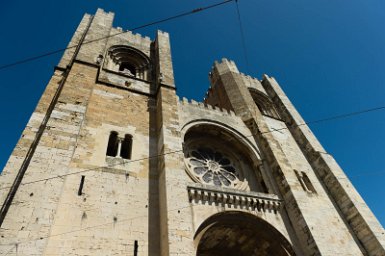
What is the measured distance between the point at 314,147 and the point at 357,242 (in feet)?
15.6

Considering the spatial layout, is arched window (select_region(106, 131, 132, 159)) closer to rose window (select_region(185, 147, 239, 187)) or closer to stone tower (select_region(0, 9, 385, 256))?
stone tower (select_region(0, 9, 385, 256))

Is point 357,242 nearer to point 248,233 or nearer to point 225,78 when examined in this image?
point 248,233

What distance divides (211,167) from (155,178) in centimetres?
327

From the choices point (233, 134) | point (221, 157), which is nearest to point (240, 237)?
point (221, 157)

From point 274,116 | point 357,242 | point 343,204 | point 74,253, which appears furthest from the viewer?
point 274,116

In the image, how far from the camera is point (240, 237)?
28.7 ft

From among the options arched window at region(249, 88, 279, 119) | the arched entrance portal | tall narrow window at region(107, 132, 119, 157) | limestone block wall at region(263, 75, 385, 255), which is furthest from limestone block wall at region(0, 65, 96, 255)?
arched window at region(249, 88, 279, 119)

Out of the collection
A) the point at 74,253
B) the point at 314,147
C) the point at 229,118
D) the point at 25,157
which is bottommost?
the point at 74,253

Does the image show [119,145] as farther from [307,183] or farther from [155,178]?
[307,183]

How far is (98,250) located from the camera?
5.92 metres

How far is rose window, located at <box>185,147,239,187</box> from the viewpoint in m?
10.2

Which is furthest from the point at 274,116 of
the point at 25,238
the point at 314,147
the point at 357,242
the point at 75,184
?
the point at 25,238

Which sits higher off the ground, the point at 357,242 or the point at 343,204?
the point at 343,204

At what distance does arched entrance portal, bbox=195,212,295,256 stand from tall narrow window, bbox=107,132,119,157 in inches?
137
